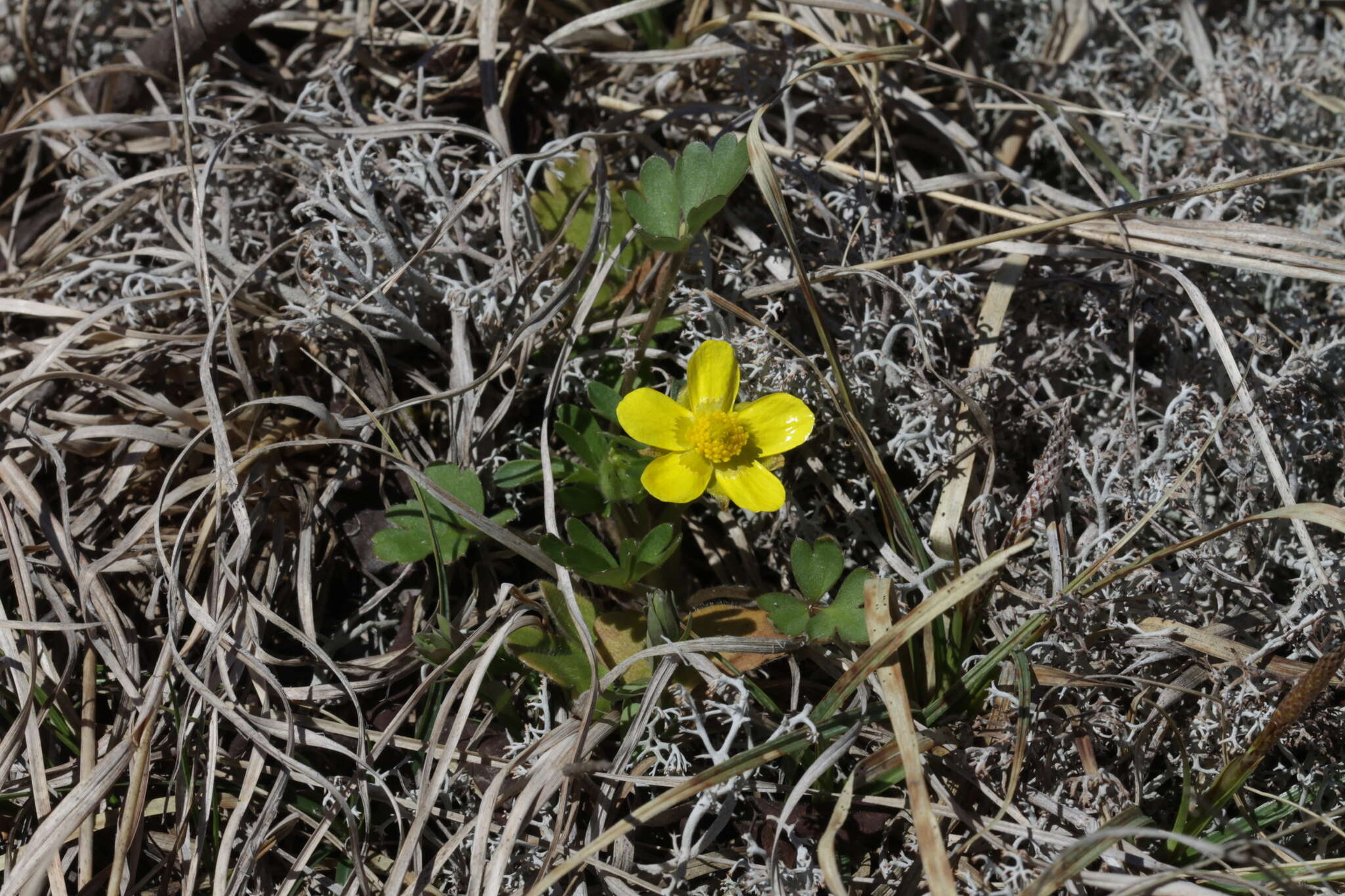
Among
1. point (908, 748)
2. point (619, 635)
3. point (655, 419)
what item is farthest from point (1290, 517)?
point (619, 635)

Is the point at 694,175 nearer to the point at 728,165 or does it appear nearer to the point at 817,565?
the point at 728,165

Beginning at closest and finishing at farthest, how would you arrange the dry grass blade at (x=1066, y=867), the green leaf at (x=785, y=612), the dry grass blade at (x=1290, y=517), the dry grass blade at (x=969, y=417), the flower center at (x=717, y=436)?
1. the dry grass blade at (x=1066, y=867)
2. the dry grass blade at (x=1290, y=517)
3. the green leaf at (x=785, y=612)
4. the flower center at (x=717, y=436)
5. the dry grass blade at (x=969, y=417)

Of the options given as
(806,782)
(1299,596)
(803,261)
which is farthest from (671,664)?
A: (1299,596)

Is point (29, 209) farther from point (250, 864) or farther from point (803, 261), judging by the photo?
point (803, 261)

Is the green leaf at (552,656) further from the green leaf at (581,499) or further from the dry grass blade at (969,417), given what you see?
the dry grass blade at (969,417)

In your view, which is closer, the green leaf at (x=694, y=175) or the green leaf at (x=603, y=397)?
the green leaf at (x=694, y=175)

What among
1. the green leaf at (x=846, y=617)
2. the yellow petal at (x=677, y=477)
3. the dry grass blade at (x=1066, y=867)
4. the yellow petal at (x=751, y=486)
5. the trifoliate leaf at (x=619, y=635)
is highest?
the yellow petal at (x=677, y=477)

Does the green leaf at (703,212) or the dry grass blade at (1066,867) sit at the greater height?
the green leaf at (703,212)

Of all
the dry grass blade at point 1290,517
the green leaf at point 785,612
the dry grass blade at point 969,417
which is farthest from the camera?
the dry grass blade at point 969,417

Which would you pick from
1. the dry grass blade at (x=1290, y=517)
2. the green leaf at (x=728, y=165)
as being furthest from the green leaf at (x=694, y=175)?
the dry grass blade at (x=1290, y=517)
